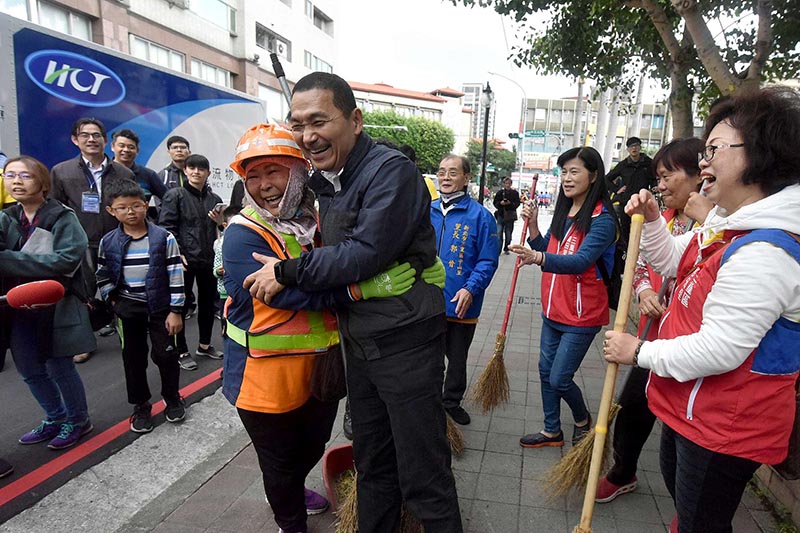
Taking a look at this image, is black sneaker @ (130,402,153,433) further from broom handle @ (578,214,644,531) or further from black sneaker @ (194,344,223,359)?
broom handle @ (578,214,644,531)

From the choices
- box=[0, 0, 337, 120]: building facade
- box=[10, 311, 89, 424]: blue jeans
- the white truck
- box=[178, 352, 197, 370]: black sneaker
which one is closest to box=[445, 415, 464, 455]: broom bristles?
box=[10, 311, 89, 424]: blue jeans

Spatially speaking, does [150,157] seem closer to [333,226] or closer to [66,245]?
[66,245]

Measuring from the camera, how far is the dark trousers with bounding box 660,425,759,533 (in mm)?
1574

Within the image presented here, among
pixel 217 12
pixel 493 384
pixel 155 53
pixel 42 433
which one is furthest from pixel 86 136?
pixel 217 12

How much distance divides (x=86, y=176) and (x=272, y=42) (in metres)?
25.0

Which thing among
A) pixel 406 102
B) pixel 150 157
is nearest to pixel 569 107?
pixel 406 102

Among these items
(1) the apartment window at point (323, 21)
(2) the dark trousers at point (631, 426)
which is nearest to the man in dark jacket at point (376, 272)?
→ (2) the dark trousers at point (631, 426)

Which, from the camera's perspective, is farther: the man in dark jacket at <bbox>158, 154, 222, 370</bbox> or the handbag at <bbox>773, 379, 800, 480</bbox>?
the man in dark jacket at <bbox>158, 154, 222, 370</bbox>

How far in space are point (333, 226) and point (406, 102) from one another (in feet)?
228

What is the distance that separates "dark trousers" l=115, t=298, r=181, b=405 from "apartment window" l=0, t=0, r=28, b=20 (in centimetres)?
1451

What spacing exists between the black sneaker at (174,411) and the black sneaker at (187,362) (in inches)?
41.6

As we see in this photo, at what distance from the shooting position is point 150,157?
598 cm

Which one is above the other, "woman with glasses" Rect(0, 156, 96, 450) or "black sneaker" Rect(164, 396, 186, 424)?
"woman with glasses" Rect(0, 156, 96, 450)

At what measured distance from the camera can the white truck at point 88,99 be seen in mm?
4272
